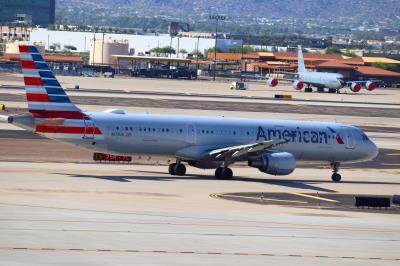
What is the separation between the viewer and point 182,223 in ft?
144

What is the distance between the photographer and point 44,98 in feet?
192

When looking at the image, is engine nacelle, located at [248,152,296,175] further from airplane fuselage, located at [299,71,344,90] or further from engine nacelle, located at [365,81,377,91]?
engine nacelle, located at [365,81,377,91]

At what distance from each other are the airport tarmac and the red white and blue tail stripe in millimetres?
2511

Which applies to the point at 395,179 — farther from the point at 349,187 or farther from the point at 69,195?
the point at 69,195

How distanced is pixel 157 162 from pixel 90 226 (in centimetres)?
2886

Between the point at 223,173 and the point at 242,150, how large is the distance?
164 centimetres

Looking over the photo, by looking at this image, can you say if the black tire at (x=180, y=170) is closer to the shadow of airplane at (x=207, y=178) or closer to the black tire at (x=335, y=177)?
the shadow of airplane at (x=207, y=178)

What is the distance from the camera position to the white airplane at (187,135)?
58.6 meters

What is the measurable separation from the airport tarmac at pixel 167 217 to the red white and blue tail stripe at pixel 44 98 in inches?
98.8

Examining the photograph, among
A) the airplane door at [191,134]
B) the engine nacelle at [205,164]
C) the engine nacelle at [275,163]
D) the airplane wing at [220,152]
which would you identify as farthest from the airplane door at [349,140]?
the airplane door at [191,134]

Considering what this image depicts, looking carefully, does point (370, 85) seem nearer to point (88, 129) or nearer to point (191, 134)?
point (191, 134)

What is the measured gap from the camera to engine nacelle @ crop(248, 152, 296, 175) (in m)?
62.1

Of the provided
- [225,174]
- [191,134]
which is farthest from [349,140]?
[191,134]

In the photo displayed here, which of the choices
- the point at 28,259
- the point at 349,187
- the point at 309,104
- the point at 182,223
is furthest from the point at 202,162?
the point at 309,104
